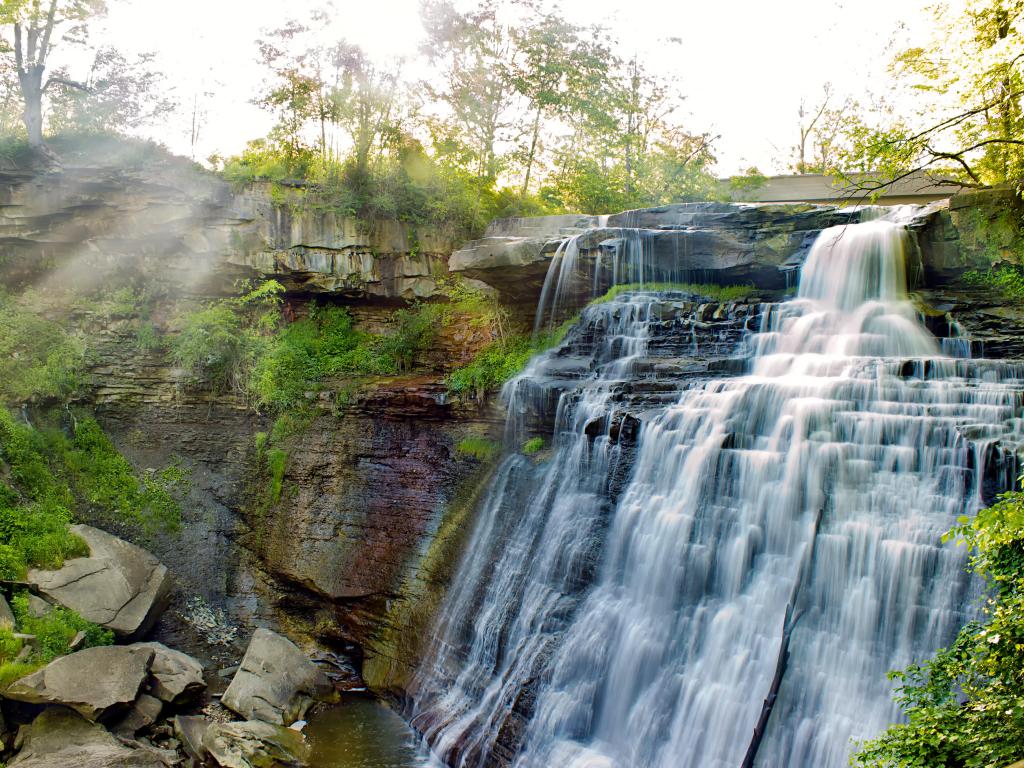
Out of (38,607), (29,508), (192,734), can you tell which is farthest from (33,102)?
(192,734)

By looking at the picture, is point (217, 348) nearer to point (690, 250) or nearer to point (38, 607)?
point (38, 607)

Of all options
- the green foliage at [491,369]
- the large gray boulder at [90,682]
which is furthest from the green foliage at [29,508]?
the green foliage at [491,369]

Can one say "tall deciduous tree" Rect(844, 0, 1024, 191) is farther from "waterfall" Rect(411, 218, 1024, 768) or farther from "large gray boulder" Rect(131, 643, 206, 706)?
"large gray boulder" Rect(131, 643, 206, 706)

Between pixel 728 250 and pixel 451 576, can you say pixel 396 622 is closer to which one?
pixel 451 576

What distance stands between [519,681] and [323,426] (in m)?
7.84

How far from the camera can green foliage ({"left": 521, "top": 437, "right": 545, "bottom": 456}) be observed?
12758 millimetres

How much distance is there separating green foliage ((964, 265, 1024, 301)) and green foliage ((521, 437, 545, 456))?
7953 mm

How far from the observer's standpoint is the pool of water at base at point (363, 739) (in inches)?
395

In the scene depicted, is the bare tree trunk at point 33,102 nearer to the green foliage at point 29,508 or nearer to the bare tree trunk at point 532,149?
the green foliage at point 29,508

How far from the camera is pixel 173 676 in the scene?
11250 mm

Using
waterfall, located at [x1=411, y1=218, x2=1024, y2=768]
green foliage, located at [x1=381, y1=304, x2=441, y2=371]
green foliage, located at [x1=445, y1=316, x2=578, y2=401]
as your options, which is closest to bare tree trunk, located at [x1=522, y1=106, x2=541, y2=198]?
green foliage, located at [x1=381, y1=304, x2=441, y2=371]

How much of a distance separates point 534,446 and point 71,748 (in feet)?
26.1

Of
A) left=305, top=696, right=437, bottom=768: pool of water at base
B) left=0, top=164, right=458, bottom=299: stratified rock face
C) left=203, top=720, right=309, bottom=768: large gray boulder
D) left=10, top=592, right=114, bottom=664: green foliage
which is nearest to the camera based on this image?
left=203, top=720, right=309, bottom=768: large gray boulder

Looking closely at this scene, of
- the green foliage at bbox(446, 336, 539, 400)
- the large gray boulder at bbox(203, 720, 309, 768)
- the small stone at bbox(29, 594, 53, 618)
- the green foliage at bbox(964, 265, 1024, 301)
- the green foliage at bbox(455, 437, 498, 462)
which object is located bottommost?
the large gray boulder at bbox(203, 720, 309, 768)
